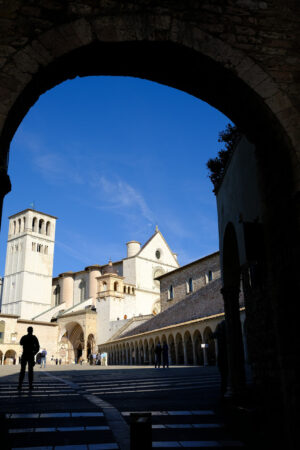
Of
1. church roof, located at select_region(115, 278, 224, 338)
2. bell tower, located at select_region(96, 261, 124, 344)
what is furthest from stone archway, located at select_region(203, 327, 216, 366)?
bell tower, located at select_region(96, 261, 124, 344)

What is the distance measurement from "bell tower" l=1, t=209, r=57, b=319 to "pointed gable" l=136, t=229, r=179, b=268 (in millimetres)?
21171

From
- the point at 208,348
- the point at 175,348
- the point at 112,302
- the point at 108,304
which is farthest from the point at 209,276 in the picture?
the point at 108,304

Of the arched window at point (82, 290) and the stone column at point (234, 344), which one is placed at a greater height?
the arched window at point (82, 290)

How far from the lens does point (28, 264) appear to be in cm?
7481

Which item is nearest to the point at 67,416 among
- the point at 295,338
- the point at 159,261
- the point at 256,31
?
the point at 295,338

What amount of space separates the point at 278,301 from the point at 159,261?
6387cm

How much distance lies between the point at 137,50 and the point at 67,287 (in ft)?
238

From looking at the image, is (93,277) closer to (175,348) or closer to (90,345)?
(90,345)

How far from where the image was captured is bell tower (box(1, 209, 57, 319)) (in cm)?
7294

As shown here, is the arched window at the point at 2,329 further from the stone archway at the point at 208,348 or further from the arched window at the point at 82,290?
the stone archway at the point at 208,348

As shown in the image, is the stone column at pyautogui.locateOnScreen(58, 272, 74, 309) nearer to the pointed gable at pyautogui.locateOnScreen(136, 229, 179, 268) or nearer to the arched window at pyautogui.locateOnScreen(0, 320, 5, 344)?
the pointed gable at pyautogui.locateOnScreen(136, 229, 179, 268)

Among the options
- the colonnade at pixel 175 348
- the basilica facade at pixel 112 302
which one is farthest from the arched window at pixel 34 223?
the colonnade at pixel 175 348

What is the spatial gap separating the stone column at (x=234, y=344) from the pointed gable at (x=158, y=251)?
5784 cm

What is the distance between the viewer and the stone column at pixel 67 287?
74519 millimetres
